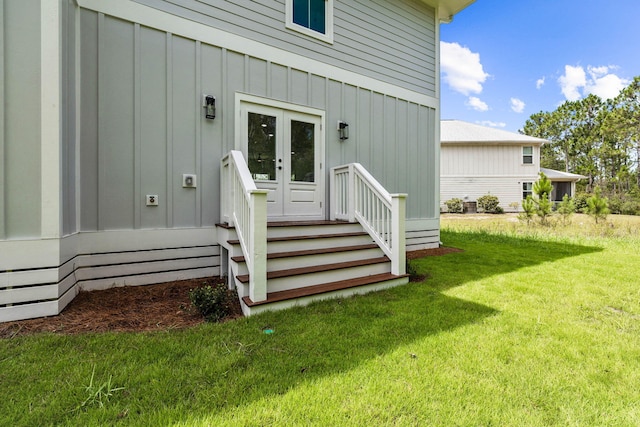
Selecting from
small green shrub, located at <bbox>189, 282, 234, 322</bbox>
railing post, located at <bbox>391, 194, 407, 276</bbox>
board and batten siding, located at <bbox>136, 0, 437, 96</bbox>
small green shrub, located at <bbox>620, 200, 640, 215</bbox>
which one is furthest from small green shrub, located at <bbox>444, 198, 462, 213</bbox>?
small green shrub, located at <bbox>189, 282, 234, 322</bbox>

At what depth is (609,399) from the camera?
1.63m

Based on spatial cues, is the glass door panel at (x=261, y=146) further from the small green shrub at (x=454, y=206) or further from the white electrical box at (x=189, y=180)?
the small green shrub at (x=454, y=206)

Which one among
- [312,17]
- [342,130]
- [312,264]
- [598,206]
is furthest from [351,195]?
[598,206]

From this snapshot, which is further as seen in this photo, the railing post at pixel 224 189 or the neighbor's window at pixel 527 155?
the neighbor's window at pixel 527 155

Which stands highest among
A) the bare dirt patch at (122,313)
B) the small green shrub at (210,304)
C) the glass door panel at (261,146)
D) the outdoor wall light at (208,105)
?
the outdoor wall light at (208,105)

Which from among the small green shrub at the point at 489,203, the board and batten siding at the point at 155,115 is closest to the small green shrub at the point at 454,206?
the small green shrub at the point at 489,203

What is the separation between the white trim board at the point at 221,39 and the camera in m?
3.48

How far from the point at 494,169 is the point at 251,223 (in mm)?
18887

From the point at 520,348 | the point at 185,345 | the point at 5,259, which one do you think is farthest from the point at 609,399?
the point at 5,259

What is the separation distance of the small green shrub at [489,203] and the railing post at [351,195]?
15720mm

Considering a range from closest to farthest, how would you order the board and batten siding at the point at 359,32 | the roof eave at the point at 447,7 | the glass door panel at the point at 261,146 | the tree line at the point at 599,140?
the board and batten siding at the point at 359,32, the glass door panel at the point at 261,146, the roof eave at the point at 447,7, the tree line at the point at 599,140

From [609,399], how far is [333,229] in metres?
3.00

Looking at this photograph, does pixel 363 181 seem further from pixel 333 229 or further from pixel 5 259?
pixel 5 259

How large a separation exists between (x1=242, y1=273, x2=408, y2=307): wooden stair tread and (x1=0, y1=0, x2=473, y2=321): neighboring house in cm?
2
